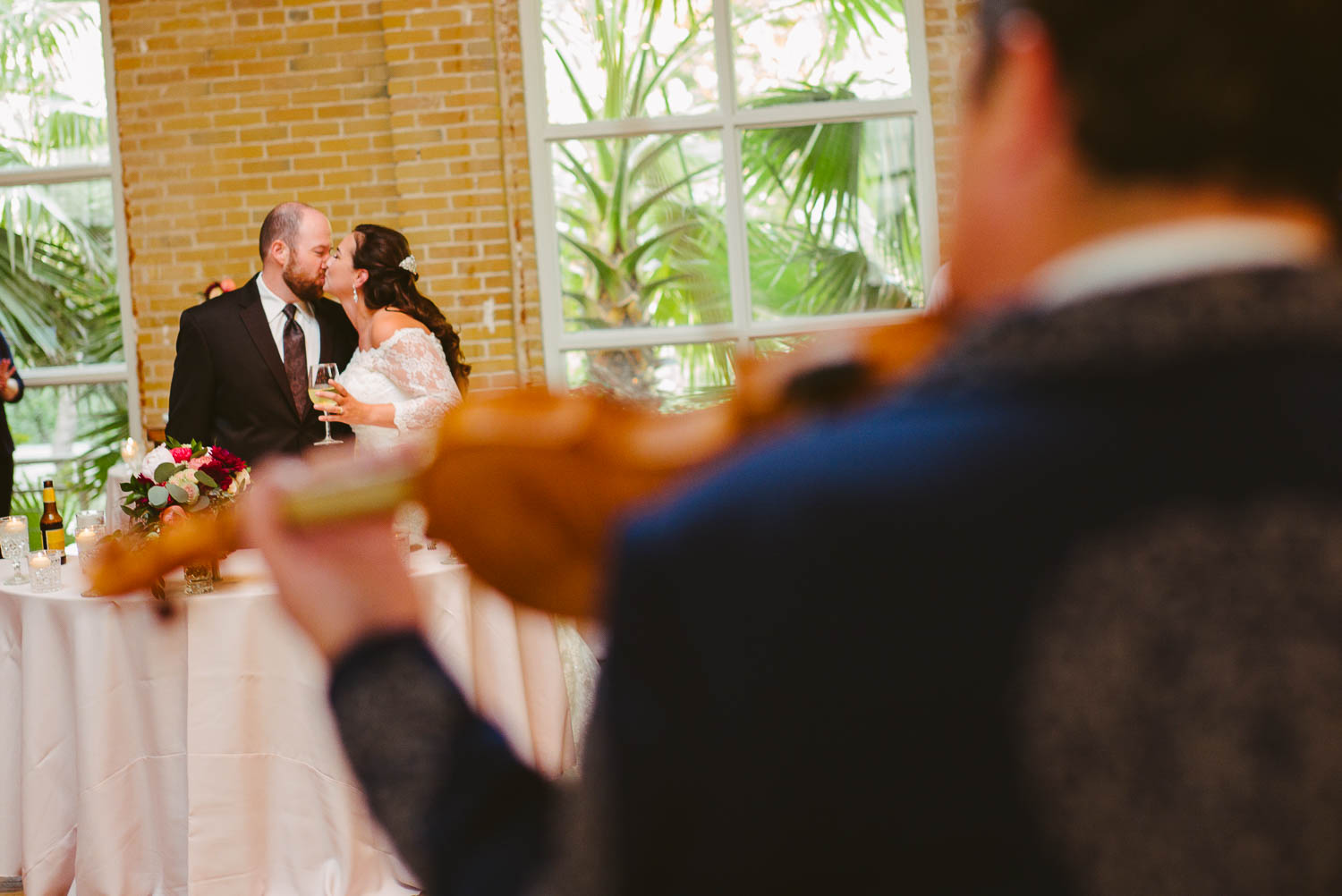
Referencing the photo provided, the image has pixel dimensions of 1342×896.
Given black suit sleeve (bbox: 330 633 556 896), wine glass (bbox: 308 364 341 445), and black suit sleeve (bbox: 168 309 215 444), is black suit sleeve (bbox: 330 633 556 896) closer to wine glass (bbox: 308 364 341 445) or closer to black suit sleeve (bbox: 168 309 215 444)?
wine glass (bbox: 308 364 341 445)

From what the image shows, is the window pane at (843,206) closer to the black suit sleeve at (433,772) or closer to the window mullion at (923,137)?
the window mullion at (923,137)

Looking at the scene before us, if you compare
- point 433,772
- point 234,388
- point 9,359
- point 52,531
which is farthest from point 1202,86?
point 9,359

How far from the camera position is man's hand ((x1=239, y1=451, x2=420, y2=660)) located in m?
0.72

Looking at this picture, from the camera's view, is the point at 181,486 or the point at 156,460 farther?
the point at 156,460

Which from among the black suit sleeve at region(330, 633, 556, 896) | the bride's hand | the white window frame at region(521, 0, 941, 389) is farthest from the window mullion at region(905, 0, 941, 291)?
the black suit sleeve at region(330, 633, 556, 896)

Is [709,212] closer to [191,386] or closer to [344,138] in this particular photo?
[344,138]

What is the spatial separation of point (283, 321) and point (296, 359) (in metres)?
0.15

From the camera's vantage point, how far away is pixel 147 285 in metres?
5.64

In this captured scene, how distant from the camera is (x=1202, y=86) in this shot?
0.51m

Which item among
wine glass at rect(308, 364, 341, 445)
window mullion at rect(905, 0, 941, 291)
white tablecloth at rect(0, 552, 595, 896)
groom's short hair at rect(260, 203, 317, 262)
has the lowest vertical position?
white tablecloth at rect(0, 552, 595, 896)

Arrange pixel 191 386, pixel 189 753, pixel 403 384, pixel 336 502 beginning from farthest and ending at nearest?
pixel 191 386 → pixel 403 384 → pixel 189 753 → pixel 336 502

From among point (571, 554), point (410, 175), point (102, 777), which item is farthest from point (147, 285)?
point (571, 554)

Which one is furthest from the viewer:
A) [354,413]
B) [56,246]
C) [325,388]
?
[56,246]

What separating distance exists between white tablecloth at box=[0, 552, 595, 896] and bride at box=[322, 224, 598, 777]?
0.12 m
